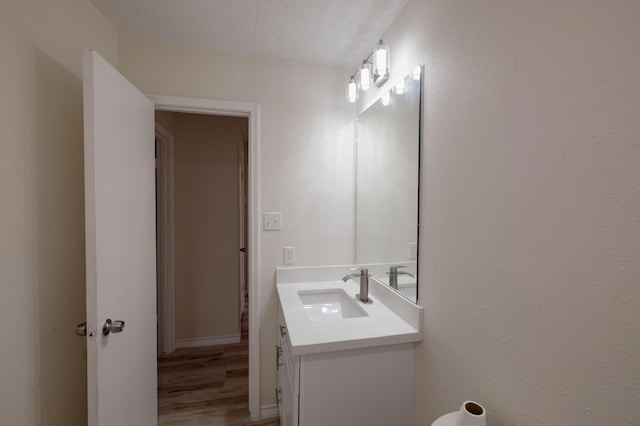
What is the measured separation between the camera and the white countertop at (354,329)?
44.1 inches

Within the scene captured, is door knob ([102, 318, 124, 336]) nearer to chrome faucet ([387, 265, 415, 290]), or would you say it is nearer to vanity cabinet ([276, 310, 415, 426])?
vanity cabinet ([276, 310, 415, 426])

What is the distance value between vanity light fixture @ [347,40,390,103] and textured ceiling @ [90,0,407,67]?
0.16m

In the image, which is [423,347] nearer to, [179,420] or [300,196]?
[300,196]

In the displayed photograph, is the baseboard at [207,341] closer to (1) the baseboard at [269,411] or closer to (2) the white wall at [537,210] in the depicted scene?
(1) the baseboard at [269,411]

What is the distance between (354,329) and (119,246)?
1.11m

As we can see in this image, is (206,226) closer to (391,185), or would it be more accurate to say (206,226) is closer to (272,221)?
(272,221)

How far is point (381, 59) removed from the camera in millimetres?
1417

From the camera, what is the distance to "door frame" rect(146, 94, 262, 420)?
5.67 ft

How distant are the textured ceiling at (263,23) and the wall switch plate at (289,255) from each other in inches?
49.9

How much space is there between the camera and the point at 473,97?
92cm

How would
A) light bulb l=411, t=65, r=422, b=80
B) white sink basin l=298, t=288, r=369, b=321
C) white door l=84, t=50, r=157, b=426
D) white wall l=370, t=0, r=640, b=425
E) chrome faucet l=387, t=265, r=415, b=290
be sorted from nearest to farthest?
white wall l=370, t=0, r=640, b=425 → white door l=84, t=50, r=157, b=426 → light bulb l=411, t=65, r=422, b=80 → chrome faucet l=387, t=265, r=415, b=290 → white sink basin l=298, t=288, r=369, b=321

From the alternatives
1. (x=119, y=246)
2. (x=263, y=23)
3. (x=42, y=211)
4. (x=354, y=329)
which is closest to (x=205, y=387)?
(x=119, y=246)

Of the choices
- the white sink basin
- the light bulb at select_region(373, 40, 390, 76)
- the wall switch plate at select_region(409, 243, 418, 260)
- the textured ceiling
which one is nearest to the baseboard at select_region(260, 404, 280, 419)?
the white sink basin

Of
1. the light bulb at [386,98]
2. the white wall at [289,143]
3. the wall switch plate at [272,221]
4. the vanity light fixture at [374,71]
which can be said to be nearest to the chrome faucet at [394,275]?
the white wall at [289,143]
